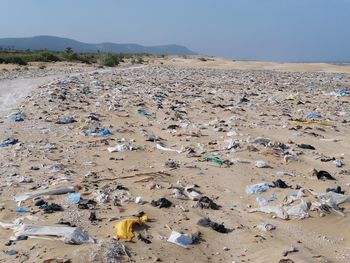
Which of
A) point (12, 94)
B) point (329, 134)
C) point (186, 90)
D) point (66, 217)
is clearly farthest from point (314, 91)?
point (66, 217)

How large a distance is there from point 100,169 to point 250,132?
4291 millimetres

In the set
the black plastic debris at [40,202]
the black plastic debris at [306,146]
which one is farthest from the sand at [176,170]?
the black plastic debris at [306,146]

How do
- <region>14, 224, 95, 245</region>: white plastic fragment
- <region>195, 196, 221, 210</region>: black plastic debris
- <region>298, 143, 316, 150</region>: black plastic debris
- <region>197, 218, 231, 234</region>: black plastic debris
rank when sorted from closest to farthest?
<region>14, 224, 95, 245</region>: white plastic fragment
<region>197, 218, 231, 234</region>: black plastic debris
<region>195, 196, 221, 210</region>: black plastic debris
<region>298, 143, 316, 150</region>: black plastic debris

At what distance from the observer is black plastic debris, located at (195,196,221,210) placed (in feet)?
19.5

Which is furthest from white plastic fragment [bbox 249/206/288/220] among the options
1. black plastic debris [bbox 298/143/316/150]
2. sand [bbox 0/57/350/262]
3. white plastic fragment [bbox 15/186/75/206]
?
black plastic debris [bbox 298/143/316/150]

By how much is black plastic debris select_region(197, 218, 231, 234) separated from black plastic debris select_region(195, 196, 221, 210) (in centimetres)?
45

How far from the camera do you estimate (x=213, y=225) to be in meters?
5.36

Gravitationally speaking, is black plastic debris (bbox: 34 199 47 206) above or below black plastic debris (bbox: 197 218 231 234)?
below

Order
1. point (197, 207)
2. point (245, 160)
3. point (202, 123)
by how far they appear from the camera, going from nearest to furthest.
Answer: point (197, 207), point (245, 160), point (202, 123)

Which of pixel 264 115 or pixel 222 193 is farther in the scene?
pixel 264 115

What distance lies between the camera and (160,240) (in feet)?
Answer: 16.3

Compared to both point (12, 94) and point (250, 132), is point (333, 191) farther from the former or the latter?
point (12, 94)

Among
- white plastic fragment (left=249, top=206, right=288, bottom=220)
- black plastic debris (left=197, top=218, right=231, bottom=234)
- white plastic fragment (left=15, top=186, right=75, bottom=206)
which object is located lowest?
white plastic fragment (left=15, top=186, right=75, bottom=206)

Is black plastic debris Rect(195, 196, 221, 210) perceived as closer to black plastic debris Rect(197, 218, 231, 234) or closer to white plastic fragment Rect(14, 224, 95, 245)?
black plastic debris Rect(197, 218, 231, 234)
